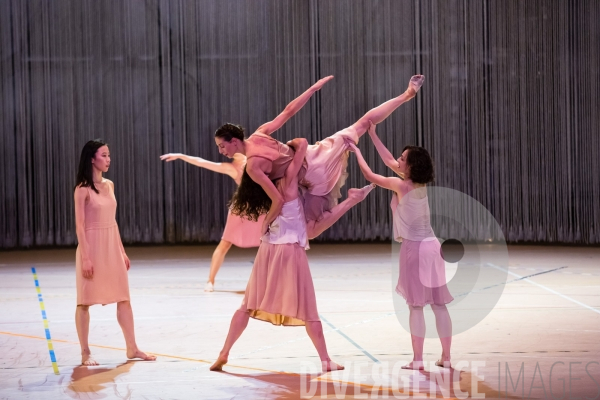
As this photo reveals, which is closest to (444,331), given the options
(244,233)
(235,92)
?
(244,233)

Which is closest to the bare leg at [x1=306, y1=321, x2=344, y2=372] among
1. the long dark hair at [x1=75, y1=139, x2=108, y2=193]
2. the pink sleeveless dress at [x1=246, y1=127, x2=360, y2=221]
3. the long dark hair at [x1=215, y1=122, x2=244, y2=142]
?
the pink sleeveless dress at [x1=246, y1=127, x2=360, y2=221]

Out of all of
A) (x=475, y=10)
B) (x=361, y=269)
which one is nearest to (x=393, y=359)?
(x=361, y=269)

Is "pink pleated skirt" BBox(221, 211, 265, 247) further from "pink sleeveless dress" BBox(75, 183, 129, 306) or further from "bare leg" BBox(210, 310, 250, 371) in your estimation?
"bare leg" BBox(210, 310, 250, 371)

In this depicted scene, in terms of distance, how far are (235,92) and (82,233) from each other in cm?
753

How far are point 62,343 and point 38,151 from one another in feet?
23.0

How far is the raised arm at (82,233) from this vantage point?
4648 mm

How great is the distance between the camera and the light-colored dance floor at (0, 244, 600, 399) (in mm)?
4125

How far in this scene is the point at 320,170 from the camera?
4582 millimetres

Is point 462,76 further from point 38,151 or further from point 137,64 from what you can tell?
point 38,151

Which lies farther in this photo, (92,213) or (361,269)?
(361,269)

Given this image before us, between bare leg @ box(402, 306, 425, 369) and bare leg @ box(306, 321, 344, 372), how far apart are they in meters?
0.43

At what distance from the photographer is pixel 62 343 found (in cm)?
537

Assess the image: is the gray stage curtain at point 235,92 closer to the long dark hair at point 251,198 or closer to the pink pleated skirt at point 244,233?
the pink pleated skirt at point 244,233

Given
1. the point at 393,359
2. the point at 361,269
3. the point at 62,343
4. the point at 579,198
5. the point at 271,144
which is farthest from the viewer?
the point at 579,198
